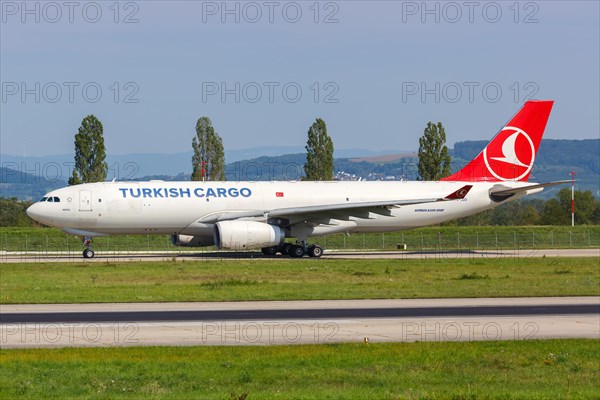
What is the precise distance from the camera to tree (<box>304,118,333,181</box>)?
101 m

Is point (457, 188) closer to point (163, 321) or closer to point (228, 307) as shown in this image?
point (228, 307)

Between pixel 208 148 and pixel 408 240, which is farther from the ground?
pixel 208 148

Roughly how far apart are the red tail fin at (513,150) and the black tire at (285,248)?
39.8ft

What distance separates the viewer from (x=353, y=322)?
25422 mm

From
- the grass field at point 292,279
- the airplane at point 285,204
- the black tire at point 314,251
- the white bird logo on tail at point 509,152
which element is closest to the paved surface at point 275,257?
the black tire at point 314,251

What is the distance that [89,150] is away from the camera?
90625mm

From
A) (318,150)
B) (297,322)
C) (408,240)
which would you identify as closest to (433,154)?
(318,150)

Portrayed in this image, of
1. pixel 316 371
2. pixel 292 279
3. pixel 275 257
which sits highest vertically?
pixel 275 257

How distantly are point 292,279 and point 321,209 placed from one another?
12009 millimetres

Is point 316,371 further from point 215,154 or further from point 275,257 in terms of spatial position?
point 215,154

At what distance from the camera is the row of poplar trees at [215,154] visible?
90.4 m

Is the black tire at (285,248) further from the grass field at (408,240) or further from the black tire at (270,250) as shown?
the grass field at (408,240)

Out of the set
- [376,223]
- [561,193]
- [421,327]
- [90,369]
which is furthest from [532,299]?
[561,193]

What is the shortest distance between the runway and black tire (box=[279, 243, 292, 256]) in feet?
76.1
